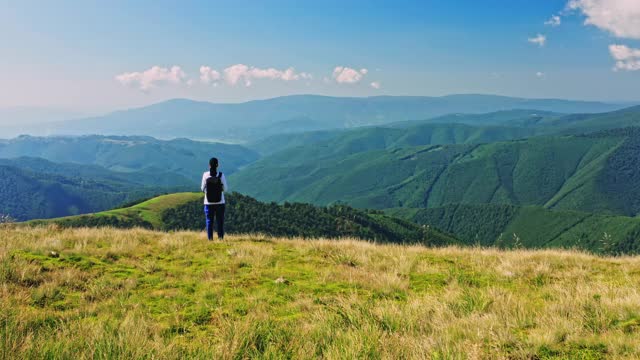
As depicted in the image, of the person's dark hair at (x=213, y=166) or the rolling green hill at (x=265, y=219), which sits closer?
the person's dark hair at (x=213, y=166)

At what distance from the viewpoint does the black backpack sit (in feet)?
52.1

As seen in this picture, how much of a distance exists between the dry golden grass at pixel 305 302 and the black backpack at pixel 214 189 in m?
2.75

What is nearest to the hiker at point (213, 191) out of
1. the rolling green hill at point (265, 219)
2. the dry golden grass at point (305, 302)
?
the dry golden grass at point (305, 302)

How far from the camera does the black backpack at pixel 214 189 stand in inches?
625

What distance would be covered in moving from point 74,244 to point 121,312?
7007 millimetres

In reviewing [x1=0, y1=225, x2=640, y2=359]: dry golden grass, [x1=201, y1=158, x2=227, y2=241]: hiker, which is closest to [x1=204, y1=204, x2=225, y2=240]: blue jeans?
[x1=201, y1=158, x2=227, y2=241]: hiker

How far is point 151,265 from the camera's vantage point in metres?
10.6

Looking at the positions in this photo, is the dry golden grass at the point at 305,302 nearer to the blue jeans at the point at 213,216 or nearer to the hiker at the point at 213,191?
the blue jeans at the point at 213,216

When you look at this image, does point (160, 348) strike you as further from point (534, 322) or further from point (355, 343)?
point (534, 322)

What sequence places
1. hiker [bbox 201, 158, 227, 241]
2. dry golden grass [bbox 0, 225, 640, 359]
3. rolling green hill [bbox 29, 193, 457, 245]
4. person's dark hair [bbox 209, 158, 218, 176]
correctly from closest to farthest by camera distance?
dry golden grass [bbox 0, 225, 640, 359], person's dark hair [bbox 209, 158, 218, 176], hiker [bbox 201, 158, 227, 241], rolling green hill [bbox 29, 193, 457, 245]

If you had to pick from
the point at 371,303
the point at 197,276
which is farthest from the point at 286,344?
the point at 197,276

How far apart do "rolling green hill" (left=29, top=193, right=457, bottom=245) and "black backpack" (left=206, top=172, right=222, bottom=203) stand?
13482 centimetres

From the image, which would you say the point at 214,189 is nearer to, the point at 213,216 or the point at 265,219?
the point at 213,216

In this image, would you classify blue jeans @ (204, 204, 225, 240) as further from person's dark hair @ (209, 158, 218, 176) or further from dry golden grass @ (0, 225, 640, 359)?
dry golden grass @ (0, 225, 640, 359)
